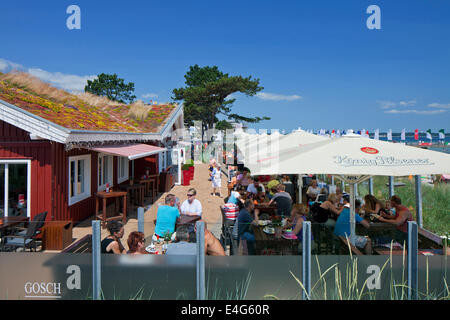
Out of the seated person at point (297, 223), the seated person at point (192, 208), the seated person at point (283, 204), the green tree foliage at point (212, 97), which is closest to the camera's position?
the seated person at point (297, 223)

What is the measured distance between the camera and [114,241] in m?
4.28

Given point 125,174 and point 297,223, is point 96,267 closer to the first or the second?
point 297,223

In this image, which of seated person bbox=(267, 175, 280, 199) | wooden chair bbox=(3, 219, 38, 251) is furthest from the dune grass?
wooden chair bbox=(3, 219, 38, 251)

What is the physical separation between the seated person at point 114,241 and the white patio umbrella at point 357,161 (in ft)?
6.53

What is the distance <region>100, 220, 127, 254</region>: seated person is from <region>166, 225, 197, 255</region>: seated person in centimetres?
69

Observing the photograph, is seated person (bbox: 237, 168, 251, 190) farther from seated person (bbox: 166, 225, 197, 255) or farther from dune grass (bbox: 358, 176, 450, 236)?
seated person (bbox: 166, 225, 197, 255)

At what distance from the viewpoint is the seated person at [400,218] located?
3.96 m

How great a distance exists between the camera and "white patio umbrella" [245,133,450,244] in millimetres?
4209

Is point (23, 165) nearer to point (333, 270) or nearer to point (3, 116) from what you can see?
point (3, 116)

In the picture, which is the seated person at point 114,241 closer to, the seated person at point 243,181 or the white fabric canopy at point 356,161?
the white fabric canopy at point 356,161

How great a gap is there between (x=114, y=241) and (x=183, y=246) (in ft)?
3.20

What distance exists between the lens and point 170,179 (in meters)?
15.6

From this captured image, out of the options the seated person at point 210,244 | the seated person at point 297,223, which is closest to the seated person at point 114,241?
the seated person at point 210,244

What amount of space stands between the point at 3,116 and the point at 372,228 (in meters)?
7.81
